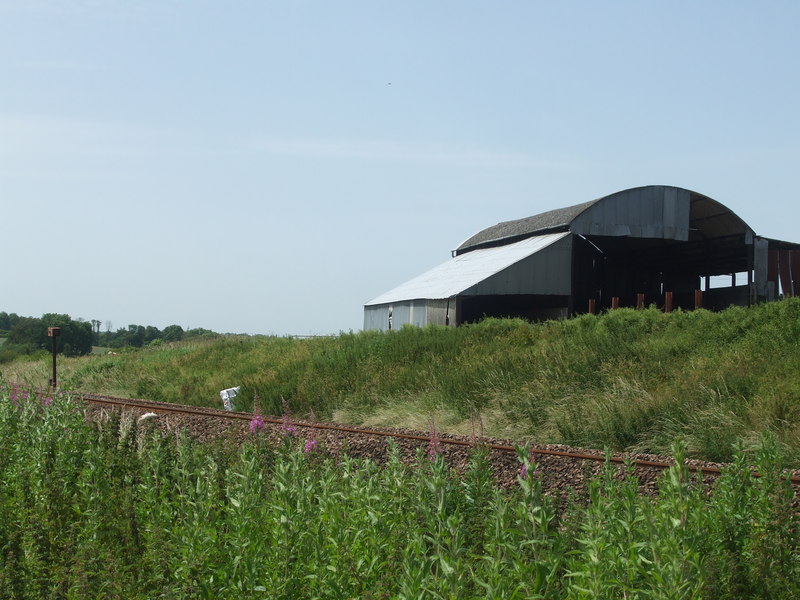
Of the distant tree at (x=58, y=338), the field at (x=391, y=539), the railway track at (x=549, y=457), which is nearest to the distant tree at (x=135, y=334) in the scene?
the distant tree at (x=58, y=338)

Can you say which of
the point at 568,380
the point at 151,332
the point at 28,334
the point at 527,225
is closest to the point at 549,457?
the point at 568,380

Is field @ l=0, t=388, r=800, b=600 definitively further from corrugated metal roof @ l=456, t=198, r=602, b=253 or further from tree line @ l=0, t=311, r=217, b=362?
tree line @ l=0, t=311, r=217, b=362

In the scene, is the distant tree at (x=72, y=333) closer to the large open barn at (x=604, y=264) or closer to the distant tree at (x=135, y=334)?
the distant tree at (x=135, y=334)

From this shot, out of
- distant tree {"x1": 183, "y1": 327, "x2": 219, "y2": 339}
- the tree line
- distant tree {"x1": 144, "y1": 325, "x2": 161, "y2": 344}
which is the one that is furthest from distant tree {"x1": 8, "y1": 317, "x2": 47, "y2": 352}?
distant tree {"x1": 144, "y1": 325, "x2": 161, "y2": 344}

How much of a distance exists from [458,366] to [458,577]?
14.1 meters

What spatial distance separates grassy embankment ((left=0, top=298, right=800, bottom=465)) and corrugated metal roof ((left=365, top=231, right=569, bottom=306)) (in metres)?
4.99

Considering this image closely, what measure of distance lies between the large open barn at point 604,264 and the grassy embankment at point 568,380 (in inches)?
218

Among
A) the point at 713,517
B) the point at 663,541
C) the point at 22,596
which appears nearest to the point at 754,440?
the point at 713,517

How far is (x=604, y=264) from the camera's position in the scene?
114 feet

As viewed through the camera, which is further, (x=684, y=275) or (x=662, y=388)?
(x=684, y=275)

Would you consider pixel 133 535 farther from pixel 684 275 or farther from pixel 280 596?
pixel 684 275

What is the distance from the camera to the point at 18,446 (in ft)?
29.2

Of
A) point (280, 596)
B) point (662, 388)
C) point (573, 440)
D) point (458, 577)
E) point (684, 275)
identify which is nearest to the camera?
point (458, 577)

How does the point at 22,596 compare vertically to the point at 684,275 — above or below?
below
